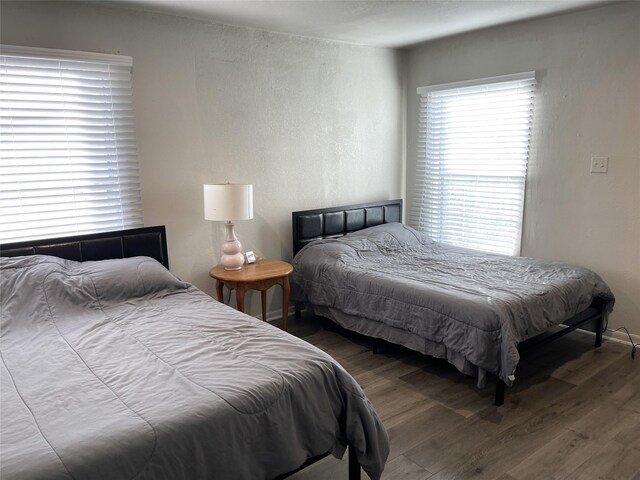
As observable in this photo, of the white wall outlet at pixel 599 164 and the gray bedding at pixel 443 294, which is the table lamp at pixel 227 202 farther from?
the white wall outlet at pixel 599 164

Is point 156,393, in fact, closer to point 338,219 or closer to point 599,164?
point 338,219

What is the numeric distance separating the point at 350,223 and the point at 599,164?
200cm

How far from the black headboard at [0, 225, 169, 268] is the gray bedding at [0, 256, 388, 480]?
0.24 metres

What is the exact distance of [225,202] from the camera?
3.32 metres

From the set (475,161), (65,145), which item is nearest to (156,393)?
(65,145)

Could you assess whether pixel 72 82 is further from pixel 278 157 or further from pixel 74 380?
pixel 74 380

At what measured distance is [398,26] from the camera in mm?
3830

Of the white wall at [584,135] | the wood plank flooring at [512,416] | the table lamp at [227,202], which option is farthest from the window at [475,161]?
the table lamp at [227,202]

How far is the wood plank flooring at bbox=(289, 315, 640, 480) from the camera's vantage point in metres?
2.21

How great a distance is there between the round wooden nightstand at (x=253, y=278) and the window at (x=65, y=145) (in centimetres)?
70

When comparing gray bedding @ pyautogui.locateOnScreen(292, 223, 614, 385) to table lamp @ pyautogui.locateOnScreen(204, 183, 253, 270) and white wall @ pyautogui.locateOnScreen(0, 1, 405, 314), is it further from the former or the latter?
table lamp @ pyautogui.locateOnScreen(204, 183, 253, 270)

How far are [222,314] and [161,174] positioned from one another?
141 cm

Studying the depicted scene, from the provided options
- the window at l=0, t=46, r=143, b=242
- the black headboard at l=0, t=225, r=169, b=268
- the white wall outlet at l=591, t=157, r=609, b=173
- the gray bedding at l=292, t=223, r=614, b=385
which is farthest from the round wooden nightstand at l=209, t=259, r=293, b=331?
the white wall outlet at l=591, t=157, r=609, b=173

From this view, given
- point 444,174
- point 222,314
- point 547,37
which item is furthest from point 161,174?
point 547,37
